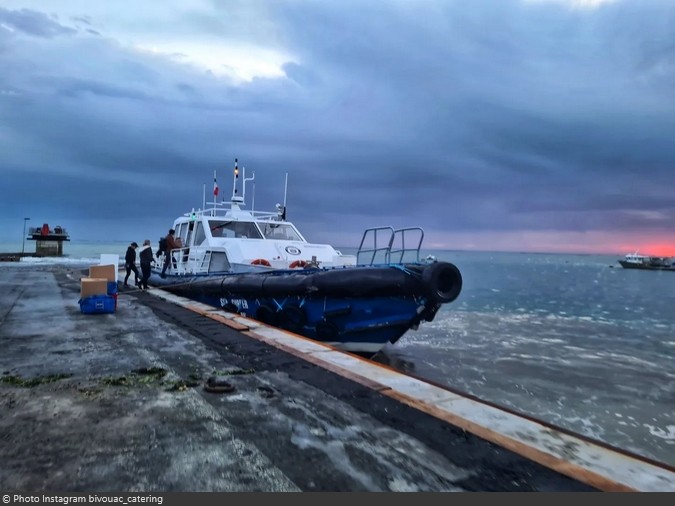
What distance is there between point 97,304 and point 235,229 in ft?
16.7

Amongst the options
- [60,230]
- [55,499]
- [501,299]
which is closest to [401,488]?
[55,499]

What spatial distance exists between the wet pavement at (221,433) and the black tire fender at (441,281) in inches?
131

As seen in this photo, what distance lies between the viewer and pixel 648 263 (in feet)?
285

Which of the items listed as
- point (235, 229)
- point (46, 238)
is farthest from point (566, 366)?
point (46, 238)

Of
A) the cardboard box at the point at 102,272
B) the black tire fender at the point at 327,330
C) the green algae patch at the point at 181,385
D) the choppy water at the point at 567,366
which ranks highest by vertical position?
the cardboard box at the point at 102,272

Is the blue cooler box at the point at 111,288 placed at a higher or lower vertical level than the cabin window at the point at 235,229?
lower

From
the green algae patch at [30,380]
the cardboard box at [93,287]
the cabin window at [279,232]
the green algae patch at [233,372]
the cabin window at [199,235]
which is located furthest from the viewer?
the cabin window at [199,235]

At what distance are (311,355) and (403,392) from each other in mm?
1663

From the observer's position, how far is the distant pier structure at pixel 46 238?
4719 centimetres

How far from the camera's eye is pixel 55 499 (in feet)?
7.38

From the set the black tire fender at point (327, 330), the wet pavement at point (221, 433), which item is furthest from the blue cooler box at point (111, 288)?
the black tire fender at point (327, 330)

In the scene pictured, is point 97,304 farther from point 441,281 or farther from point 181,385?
point 441,281

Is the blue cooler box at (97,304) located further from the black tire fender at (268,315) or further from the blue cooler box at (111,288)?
the black tire fender at (268,315)

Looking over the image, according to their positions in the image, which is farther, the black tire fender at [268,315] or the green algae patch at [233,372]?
the black tire fender at [268,315]
